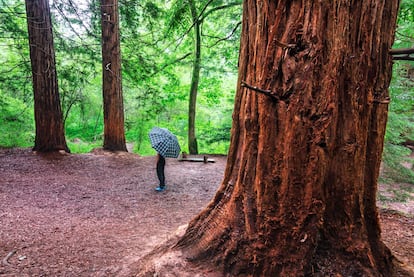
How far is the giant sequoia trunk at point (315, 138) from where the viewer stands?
177 centimetres

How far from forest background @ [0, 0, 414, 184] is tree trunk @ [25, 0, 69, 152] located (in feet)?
1.59

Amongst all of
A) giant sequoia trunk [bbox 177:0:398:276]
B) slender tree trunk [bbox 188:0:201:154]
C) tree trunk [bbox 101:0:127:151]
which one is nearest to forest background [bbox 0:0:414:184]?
slender tree trunk [bbox 188:0:201:154]

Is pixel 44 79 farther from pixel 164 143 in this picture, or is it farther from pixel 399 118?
pixel 399 118

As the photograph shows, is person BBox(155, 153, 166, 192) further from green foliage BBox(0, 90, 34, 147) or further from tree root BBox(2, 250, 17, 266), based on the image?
green foliage BBox(0, 90, 34, 147)

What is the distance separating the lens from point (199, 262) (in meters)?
2.25

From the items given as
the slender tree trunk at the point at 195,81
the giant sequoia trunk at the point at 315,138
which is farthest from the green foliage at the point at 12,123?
the giant sequoia trunk at the point at 315,138

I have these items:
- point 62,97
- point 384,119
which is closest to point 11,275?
point 384,119

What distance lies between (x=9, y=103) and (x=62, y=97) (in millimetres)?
1767

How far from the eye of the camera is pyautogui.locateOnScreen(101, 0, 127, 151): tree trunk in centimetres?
834

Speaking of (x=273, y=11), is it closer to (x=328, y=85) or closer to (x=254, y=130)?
(x=328, y=85)

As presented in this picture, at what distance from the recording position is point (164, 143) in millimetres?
5180

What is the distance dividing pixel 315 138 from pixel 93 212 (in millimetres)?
4016

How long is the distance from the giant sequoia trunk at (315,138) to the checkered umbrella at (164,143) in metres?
3.24

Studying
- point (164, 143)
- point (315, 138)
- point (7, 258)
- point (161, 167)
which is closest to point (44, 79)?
point (161, 167)
